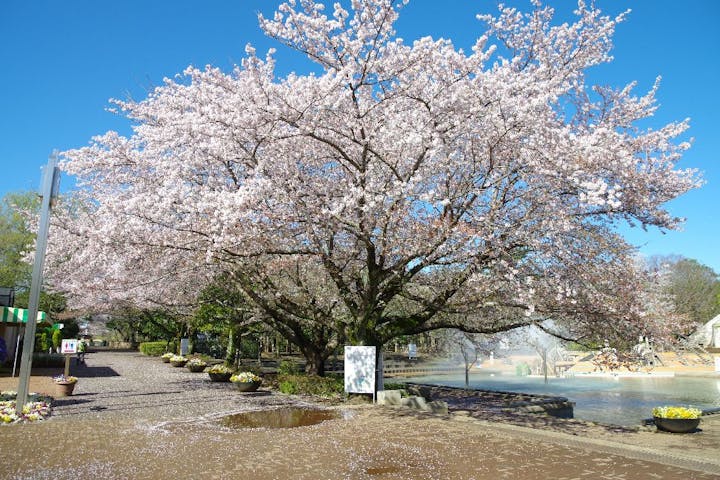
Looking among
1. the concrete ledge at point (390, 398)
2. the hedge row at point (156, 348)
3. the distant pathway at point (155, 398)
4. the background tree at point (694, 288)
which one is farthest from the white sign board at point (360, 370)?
the background tree at point (694, 288)

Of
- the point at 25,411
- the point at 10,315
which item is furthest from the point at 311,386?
the point at 10,315

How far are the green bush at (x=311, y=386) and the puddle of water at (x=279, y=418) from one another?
2.62m

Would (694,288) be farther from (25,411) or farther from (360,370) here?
(25,411)

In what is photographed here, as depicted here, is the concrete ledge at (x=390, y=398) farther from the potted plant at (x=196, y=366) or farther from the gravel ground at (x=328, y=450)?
the potted plant at (x=196, y=366)

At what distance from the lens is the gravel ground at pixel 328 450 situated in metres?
6.23

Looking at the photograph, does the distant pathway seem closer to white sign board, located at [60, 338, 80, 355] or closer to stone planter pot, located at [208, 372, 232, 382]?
stone planter pot, located at [208, 372, 232, 382]

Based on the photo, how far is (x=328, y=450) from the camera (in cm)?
745

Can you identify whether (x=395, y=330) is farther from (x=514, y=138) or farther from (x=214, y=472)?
(x=214, y=472)

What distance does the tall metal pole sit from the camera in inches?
376

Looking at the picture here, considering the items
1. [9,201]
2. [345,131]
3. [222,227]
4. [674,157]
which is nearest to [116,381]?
[222,227]

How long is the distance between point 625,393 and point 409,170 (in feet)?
53.4

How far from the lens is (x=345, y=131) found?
11.0m

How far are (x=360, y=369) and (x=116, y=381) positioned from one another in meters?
10.6

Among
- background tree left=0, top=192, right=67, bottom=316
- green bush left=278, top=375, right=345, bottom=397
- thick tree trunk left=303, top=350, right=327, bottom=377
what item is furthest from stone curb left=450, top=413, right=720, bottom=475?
background tree left=0, top=192, right=67, bottom=316
